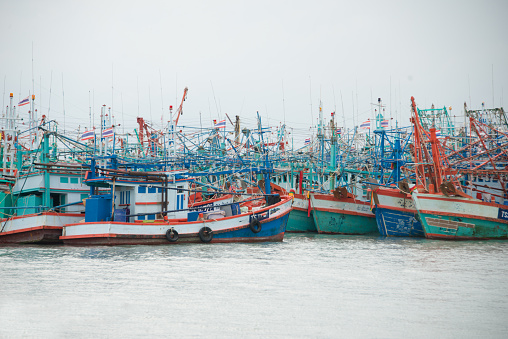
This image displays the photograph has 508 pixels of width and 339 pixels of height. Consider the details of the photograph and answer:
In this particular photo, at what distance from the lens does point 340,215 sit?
116 ft

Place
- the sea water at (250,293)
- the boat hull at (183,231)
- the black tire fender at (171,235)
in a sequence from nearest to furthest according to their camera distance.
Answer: the sea water at (250,293), the boat hull at (183,231), the black tire fender at (171,235)

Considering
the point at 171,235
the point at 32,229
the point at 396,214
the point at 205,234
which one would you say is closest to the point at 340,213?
the point at 396,214

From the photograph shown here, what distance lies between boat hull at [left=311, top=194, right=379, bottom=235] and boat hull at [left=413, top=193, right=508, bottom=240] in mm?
5887

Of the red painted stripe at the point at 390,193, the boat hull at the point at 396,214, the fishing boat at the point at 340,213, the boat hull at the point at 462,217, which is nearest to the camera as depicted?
the boat hull at the point at 462,217

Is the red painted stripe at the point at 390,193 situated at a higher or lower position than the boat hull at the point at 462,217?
higher

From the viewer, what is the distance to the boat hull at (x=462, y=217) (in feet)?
Answer: 97.3

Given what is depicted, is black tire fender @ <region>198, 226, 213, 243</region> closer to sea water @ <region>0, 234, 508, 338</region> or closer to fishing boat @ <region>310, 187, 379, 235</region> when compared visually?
sea water @ <region>0, 234, 508, 338</region>

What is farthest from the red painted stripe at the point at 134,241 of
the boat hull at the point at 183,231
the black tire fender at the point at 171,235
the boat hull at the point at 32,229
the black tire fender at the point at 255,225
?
the boat hull at the point at 32,229

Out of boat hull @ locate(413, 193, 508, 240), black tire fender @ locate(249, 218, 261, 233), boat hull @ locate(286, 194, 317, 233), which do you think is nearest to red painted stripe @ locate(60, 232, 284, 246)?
black tire fender @ locate(249, 218, 261, 233)

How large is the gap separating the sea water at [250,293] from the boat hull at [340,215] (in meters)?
10.4

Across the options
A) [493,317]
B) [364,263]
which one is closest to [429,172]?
[364,263]

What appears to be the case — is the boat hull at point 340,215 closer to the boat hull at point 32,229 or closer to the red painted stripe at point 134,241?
the red painted stripe at point 134,241

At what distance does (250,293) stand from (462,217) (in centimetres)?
1778

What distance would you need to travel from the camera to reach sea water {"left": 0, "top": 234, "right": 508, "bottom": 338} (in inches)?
475
